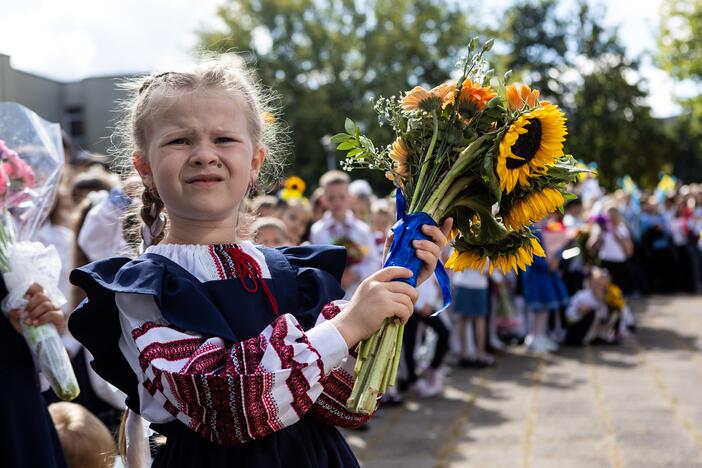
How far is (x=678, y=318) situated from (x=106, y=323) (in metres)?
12.6

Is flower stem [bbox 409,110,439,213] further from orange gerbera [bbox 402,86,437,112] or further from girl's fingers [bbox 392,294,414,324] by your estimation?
girl's fingers [bbox 392,294,414,324]

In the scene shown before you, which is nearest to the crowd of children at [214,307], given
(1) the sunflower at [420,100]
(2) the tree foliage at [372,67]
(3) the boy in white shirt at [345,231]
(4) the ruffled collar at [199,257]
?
(4) the ruffled collar at [199,257]

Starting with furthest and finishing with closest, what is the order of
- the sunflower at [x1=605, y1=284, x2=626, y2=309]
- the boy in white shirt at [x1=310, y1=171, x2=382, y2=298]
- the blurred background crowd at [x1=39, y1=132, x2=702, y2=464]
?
1. the sunflower at [x1=605, y1=284, x2=626, y2=309]
2. the boy in white shirt at [x1=310, y1=171, x2=382, y2=298]
3. the blurred background crowd at [x1=39, y1=132, x2=702, y2=464]

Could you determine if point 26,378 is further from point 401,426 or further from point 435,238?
point 401,426

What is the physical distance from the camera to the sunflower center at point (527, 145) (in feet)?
7.20

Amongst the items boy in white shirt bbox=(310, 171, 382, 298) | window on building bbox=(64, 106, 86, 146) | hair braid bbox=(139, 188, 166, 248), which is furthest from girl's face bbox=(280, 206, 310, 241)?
window on building bbox=(64, 106, 86, 146)

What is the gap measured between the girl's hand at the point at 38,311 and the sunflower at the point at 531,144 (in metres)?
1.81

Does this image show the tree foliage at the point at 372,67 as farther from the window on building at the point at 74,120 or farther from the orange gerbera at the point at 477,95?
the orange gerbera at the point at 477,95

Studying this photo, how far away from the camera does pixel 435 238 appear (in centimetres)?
215

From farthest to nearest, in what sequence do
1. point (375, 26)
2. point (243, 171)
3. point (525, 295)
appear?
point (375, 26) < point (525, 295) < point (243, 171)

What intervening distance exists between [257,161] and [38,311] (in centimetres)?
123

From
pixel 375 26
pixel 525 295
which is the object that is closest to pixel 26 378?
pixel 525 295

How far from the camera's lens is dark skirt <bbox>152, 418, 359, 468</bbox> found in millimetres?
2062

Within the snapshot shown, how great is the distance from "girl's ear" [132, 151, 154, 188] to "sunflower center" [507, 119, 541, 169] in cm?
97
